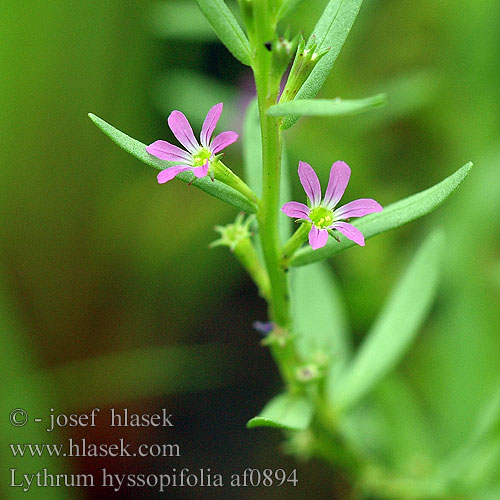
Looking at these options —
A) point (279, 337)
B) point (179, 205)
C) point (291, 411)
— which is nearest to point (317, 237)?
point (279, 337)

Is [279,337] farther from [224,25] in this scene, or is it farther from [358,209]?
[224,25]

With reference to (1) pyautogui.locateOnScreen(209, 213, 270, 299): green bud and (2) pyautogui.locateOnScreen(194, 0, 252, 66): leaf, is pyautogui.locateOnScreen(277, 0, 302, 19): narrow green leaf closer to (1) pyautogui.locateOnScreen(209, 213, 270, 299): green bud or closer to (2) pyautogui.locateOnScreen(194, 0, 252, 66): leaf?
(2) pyautogui.locateOnScreen(194, 0, 252, 66): leaf

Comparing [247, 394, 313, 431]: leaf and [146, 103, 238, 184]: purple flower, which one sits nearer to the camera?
[146, 103, 238, 184]: purple flower

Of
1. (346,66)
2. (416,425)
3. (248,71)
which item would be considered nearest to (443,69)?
(346,66)

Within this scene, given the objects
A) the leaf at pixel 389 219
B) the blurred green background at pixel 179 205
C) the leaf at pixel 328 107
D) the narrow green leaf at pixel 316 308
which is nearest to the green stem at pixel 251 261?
→ the leaf at pixel 389 219

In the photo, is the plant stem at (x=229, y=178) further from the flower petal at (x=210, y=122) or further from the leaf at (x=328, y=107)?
the leaf at (x=328, y=107)

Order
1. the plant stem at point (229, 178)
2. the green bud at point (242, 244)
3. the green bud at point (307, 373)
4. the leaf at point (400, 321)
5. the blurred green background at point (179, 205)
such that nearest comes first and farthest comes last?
the plant stem at point (229, 178), the green bud at point (242, 244), the green bud at point (307, 373), the leaf at point (400, 321), the blurred green background at point (179, 205)

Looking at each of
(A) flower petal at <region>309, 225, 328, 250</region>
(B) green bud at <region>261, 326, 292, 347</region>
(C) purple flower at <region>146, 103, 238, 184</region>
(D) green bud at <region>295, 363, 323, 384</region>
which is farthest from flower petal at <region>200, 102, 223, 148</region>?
(D) green bud at <region>295, 363, 323, 384</region>
